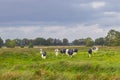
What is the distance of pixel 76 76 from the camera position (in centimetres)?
2705

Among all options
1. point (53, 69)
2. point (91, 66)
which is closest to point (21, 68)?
point (53, 69)

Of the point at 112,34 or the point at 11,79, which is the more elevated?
the point at 112,34

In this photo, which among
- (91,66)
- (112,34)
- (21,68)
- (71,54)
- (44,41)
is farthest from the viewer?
(44,41)

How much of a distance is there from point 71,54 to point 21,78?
1896 cm

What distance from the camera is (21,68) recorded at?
35031 millimetres

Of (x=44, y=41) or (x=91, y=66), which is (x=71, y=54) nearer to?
(x=91, y=66)

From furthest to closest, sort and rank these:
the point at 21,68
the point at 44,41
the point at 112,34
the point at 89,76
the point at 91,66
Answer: the point at 44,41 → the point at 112,34 → the point at 21,68 → the point at 91,66 → the point at 89,76

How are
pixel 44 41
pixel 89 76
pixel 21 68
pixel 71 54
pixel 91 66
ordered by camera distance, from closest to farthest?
pixel 89 76
pixel 91 66
pixel 21 68
pixel 71 54
pixel 44 41

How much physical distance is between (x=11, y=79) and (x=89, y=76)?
568cm

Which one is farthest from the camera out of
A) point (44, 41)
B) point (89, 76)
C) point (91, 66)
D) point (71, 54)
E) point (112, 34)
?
point (44, 41)

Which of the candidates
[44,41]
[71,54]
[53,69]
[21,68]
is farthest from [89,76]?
[44,41]

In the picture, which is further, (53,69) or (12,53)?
(12,53)

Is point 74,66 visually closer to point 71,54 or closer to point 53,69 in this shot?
point 53,69

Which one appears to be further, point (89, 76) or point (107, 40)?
point (107, 40)
